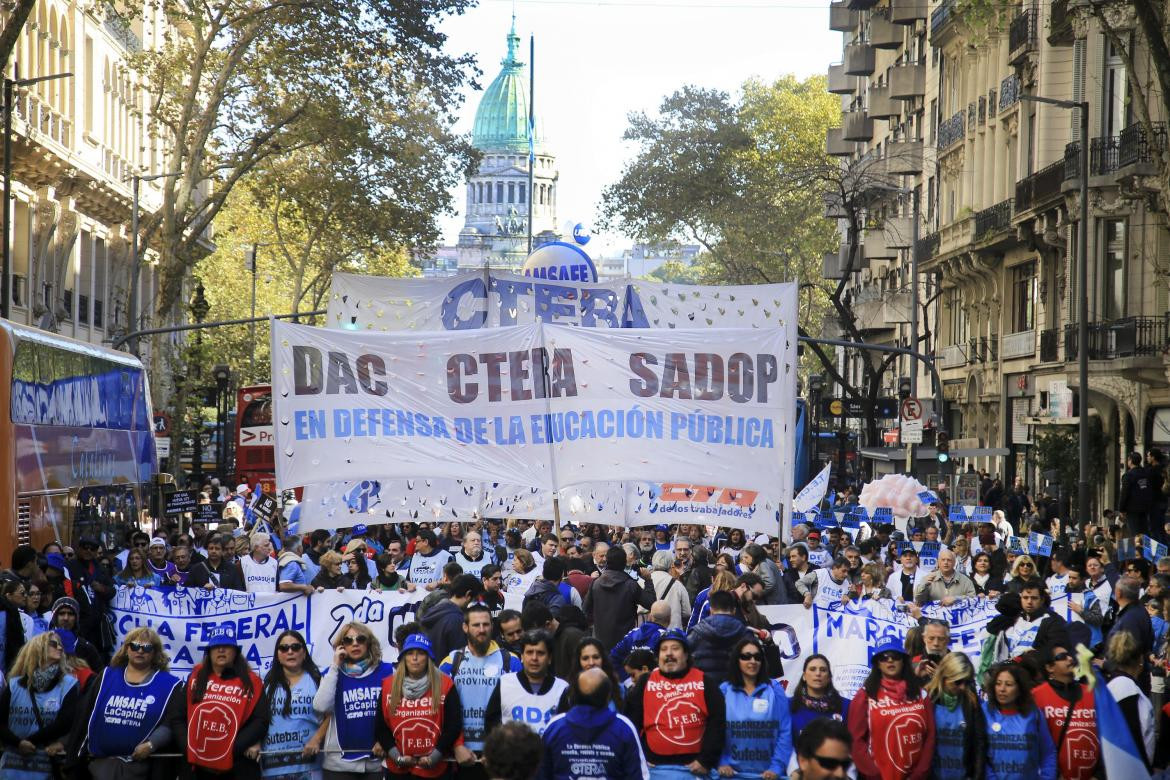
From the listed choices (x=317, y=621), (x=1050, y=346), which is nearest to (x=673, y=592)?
(x=317, y=621)

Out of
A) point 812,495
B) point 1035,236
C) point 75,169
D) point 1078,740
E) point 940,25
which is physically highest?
point 940,25

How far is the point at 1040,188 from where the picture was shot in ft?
127

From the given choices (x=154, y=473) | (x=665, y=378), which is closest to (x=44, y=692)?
(x=665, y=378)

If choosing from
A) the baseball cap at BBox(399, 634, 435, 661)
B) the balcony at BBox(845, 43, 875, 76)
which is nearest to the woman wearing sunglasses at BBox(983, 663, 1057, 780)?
the baseball cap at BBox(399, 634, 435, 661)

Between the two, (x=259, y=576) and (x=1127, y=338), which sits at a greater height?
(x=1127, y=338)

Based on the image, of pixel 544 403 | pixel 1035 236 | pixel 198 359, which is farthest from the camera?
pixel 198 359

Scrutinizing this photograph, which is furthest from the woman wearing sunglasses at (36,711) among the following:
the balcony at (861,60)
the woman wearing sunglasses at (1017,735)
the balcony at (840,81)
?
the balcony at (840,81)

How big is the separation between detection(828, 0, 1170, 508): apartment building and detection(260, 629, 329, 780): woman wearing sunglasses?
1510 centimetres

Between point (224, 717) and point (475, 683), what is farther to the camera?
point (475, 683)

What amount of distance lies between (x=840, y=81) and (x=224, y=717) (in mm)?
63820

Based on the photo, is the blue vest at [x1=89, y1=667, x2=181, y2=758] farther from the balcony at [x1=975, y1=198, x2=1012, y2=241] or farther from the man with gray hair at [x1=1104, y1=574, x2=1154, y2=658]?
the balcony at [x1=975, y1=198, x2=1012, y2=241]

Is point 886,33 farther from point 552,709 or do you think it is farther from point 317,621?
point 552,709

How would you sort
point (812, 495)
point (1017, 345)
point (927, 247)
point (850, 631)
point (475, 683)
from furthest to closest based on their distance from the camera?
point (927, 247) < point (1017, 345) < point (812, 495) < point (850, 631) < point (475, 683)

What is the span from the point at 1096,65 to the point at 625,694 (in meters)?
28.2
